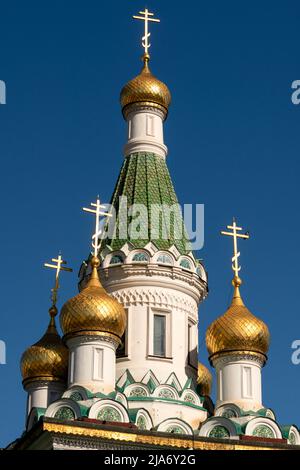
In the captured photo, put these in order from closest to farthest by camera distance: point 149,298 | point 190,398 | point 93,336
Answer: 1. point 93,336
2. point 190,398
3. point 149,298

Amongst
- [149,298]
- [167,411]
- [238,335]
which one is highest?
[149,298]

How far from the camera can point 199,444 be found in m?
21.7

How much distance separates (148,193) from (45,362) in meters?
4.20

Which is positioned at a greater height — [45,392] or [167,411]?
[45,392]

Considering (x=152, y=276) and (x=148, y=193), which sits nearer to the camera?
(x=152, y=276)

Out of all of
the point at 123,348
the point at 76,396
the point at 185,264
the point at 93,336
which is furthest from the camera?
the point at 185,264

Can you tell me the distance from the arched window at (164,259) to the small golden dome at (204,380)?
2.40 meters

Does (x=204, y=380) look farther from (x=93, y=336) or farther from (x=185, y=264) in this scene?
(x=93, y=336)

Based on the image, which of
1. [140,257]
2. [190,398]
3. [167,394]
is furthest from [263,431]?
[140,257]

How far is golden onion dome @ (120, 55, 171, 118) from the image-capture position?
26594 mm

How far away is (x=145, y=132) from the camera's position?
86.8 feet

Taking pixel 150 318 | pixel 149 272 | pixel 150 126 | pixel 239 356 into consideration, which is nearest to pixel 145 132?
pixel 150 126
